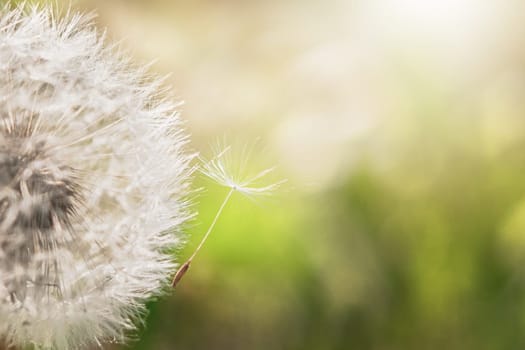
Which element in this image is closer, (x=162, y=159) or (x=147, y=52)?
(x=162, y=159)

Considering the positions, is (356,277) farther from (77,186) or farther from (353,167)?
(77,186)

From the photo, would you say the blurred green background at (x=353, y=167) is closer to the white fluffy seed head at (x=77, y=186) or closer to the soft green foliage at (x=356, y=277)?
the soft green foliage at (x=356, y=277)

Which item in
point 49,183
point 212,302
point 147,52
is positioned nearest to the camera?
point 49,183

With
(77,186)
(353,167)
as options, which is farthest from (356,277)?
(77,186)

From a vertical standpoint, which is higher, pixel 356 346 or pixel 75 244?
pixel 356 346

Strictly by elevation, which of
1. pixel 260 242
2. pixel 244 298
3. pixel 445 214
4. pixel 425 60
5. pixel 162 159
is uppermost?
pixel 425 60

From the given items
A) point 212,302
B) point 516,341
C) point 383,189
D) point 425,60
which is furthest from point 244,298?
point 425,60

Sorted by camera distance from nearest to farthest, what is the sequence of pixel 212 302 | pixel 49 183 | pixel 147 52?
1. pixel 49 183
2. pixel 212 302
3. pixel 147 52

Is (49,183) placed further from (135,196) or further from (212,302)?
(212,302)
